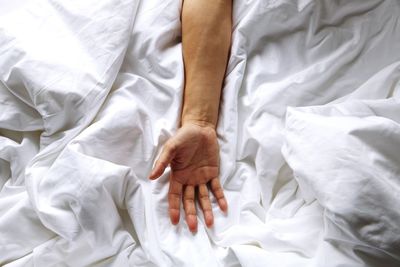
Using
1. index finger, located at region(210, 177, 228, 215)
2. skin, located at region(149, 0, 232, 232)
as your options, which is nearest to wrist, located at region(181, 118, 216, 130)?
skin, located at region(149, 0, 232, 232)

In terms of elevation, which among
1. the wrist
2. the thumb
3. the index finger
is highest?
the wrist

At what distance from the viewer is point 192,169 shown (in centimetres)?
81

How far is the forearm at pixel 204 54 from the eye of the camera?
845 millimetres

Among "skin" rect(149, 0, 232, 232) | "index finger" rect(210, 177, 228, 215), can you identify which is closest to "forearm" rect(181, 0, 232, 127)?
"skin" rect(149, 0, 232, 232)

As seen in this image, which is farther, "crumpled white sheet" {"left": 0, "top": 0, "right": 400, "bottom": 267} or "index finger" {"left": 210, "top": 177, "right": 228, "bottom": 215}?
"index finger" {"left": 210, "top": 177, "right": 228, "bottom": 215}

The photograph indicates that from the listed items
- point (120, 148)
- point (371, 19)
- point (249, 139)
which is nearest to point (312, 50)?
point (371, 19)

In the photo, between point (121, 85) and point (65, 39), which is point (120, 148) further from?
point (65, 39)

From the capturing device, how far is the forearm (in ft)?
2.77

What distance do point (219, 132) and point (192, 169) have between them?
0.10 m

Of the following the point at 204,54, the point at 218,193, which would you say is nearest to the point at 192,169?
the point at 218,193

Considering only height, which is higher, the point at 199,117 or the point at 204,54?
the point at 204,54

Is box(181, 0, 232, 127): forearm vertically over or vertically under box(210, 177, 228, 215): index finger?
over

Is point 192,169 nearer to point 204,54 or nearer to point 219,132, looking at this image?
point 219,132

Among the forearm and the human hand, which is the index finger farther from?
the forearm
